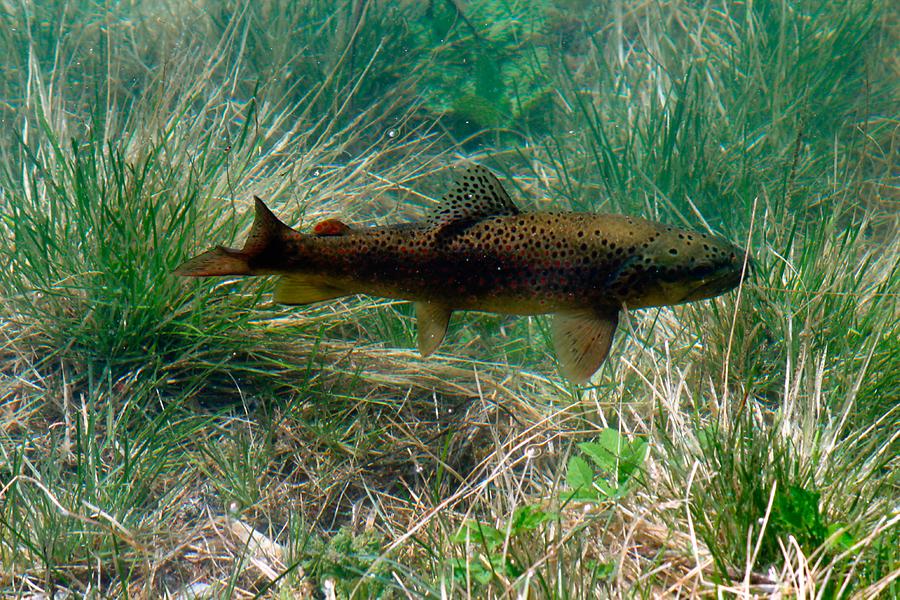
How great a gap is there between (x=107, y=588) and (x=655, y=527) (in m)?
2.28

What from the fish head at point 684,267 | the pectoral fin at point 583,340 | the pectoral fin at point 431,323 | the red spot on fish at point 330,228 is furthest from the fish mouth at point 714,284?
the red spot on fish at point 330,228

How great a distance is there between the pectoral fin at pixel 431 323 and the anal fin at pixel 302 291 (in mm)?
354

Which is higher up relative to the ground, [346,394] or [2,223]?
[2,223]

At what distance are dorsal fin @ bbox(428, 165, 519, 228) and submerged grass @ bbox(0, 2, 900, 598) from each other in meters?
0.95

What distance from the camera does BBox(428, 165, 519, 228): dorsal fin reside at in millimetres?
2734

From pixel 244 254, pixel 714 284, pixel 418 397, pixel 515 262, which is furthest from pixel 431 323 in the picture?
pixel 714 284

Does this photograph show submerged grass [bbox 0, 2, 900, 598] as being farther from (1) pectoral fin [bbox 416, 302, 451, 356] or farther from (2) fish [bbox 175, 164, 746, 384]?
(1) pectoral fin [bbox 416, 302, 451, 356]

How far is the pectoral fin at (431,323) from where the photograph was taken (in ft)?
9.31

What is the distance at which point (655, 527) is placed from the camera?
249cm

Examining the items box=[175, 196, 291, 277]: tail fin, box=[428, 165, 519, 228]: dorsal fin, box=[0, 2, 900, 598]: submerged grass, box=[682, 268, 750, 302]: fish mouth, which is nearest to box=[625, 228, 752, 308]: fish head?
box=[682, 268, 750, 302]: fish mouth

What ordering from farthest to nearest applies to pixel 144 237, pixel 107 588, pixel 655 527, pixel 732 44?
pixel 732 44 → pixel 144 237 → pixel 107 588 → pixel 655 527

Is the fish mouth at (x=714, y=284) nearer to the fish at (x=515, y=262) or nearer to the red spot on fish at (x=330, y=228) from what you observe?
the fish at (x=515, y=262)

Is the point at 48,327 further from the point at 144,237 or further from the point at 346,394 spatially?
the point at 346,394

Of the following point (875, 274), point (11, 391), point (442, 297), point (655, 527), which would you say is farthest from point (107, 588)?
point (875, 274)
